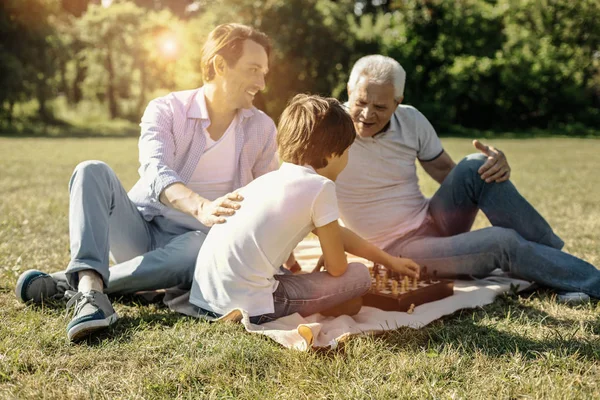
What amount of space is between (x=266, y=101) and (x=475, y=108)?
8051 mm

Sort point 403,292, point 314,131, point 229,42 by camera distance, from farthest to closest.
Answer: point 229,42 < point 403,292 < point 314,131

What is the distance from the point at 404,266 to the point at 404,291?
0.15 metres

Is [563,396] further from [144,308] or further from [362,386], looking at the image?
[144,308]

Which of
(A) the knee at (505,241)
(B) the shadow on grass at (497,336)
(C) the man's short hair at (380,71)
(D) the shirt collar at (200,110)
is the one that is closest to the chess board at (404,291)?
(B) the shadow on grass at (497,336)

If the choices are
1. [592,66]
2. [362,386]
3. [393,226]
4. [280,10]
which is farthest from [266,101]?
[362,386]

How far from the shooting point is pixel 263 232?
2965 millimetres

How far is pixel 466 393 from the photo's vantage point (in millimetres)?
2447

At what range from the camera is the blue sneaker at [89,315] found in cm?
291

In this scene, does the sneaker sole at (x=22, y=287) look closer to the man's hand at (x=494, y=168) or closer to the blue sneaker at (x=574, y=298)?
the man's hand at (x=494, y=168)

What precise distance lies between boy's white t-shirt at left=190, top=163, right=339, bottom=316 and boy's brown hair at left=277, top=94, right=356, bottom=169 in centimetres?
8

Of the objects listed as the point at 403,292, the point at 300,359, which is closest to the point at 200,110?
the point at 403,292

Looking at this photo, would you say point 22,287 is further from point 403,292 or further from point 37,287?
point 403,292

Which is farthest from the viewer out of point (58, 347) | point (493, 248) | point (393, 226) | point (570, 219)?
point (570, 219)

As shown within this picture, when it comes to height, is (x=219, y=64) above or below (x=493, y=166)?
above
